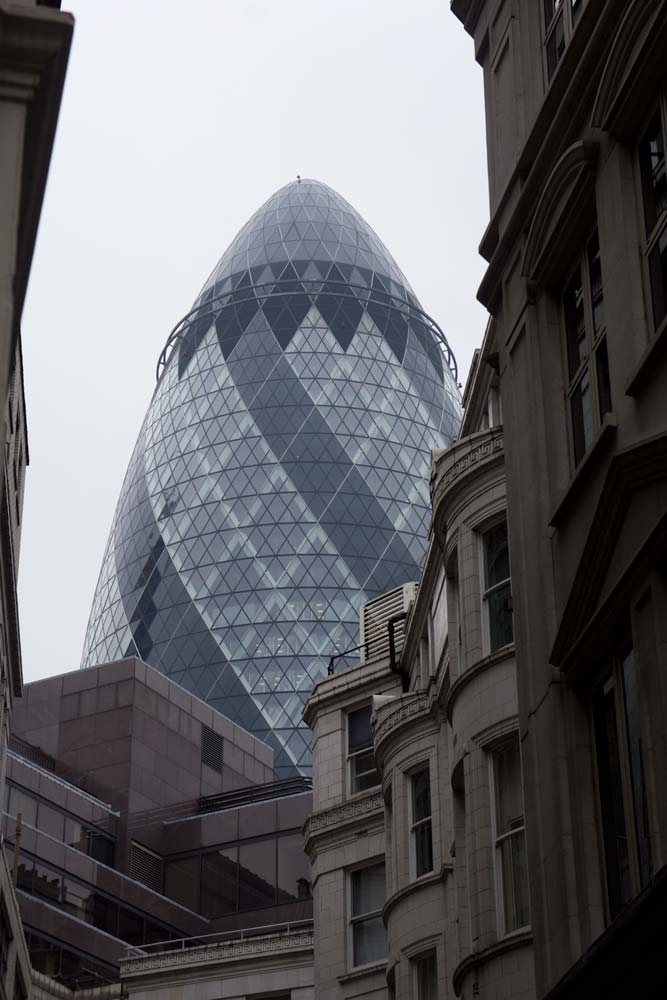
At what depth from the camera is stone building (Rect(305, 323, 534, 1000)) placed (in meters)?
22.4

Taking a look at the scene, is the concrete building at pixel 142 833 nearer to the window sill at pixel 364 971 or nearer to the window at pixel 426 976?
the window sill at pixel 364 971

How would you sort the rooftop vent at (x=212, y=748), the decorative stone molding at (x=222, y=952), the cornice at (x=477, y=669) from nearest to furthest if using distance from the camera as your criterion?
the cornice at (x=477, y=669) < the decorative stone molding at (x=222, y=952) < the rooftop vent at (x=212, y=748)

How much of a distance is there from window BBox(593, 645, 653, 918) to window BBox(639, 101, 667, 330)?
2.98m

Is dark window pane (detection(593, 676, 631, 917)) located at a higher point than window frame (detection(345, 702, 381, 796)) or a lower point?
lower

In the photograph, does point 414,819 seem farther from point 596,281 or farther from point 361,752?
point 596,281

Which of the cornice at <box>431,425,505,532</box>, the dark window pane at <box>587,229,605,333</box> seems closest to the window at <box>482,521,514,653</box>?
the cornice at <box>431,425,505,532</box>

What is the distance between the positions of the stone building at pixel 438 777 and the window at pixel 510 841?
0.03m

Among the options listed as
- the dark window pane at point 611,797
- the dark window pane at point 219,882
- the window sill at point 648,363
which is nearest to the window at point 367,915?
the dark window pane at point 611,797

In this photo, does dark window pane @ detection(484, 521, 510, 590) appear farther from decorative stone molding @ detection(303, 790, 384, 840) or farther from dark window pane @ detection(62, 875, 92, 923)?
dark window pane @ detection(62, 875, 92, 923)

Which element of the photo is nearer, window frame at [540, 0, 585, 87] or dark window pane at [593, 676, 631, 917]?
dark window pane at [593, 676, 631, 917]

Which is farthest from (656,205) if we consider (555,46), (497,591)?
(497,591)

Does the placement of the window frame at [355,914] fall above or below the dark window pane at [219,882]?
below

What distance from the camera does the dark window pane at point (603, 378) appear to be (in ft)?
51.2

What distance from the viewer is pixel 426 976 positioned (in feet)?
96.5
